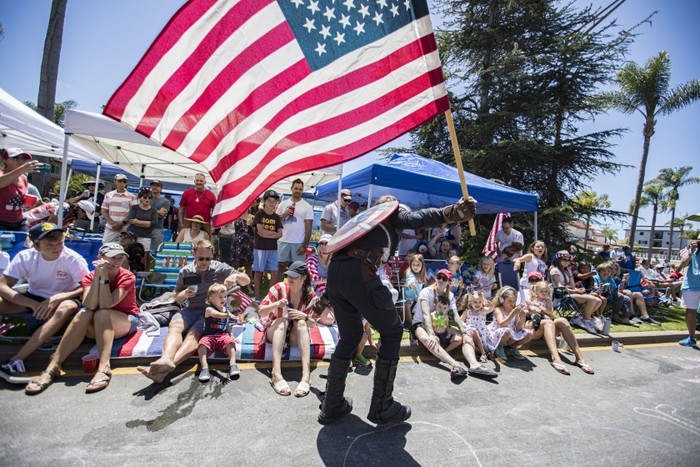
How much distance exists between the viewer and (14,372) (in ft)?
9.87

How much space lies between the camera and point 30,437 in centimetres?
229

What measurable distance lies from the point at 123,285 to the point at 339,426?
2.63 m

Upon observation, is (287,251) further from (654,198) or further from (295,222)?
(654,198)

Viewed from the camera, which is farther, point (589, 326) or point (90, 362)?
point (589, 326)

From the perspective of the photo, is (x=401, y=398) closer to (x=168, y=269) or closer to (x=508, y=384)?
(x=508, y=384)

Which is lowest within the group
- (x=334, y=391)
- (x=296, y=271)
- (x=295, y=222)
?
(x=334, y=391)

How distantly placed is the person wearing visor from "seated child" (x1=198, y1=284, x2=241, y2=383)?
0.82 metres

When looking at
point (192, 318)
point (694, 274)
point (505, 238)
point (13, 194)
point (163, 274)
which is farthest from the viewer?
point (505, 238)

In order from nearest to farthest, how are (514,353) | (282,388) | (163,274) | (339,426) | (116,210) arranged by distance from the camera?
(339,426) → (282,388) → (514,353) → (163,274) → (116,210)

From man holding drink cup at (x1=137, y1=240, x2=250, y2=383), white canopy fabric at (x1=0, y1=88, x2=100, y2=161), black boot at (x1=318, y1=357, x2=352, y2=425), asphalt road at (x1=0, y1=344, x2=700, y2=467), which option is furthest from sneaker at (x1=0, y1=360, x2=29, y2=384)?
white canopy fabric at (x1=0, y1=88, x2=100, y2=161)

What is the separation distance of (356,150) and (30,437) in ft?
9.95

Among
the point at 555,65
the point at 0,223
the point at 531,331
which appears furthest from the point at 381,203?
the point at 555,65

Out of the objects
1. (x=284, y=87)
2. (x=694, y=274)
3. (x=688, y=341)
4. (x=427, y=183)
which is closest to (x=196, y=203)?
(x=427, y=183)

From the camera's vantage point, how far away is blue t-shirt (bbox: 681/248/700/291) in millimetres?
6023
